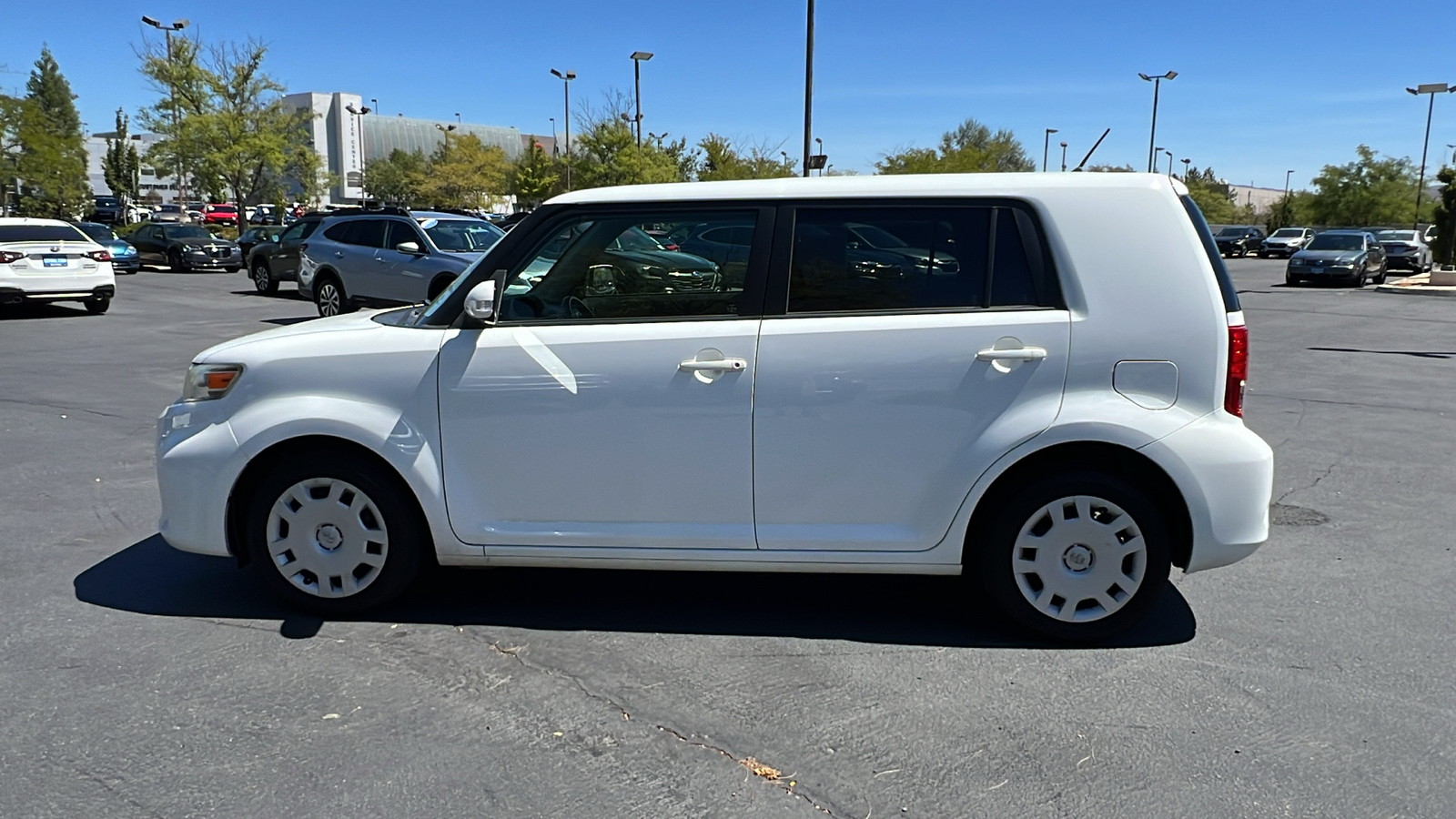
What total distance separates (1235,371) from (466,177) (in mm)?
71409

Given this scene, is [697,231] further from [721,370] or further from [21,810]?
[21,810]

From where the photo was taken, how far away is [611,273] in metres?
4.38

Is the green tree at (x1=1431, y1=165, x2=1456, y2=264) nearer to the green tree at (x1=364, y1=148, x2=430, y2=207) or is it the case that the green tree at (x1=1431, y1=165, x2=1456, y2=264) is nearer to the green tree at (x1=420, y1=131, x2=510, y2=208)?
the green tree at (x1=420, y1=131, x2=510, y2=208)

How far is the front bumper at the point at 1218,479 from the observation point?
4.01 m

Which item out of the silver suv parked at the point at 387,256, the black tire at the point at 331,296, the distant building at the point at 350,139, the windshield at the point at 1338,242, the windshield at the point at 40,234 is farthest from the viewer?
the distant building at the point at 350,139

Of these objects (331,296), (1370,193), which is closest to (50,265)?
(331,296)

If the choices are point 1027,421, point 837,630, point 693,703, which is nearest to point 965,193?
point 1027,421

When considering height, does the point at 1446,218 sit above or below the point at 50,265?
above

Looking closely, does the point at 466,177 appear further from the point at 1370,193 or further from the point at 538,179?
the point at 1370,193

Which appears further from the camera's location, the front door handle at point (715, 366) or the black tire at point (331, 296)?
the black tire at point (331, 296)

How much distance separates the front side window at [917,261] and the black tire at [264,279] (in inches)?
847

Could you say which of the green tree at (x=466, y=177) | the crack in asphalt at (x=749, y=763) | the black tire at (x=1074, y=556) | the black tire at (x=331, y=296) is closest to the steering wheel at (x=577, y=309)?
the crack in asphalt at (x=749, y=763)

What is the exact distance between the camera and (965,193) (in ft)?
13.6

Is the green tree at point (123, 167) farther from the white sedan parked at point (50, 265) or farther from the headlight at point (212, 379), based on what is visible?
the headlight at point (212, 379)
